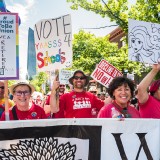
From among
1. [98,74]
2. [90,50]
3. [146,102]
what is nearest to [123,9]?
[98,74]

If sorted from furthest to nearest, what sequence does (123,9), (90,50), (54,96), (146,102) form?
(90,50) → (123,9) → (54,96) → (146,102)

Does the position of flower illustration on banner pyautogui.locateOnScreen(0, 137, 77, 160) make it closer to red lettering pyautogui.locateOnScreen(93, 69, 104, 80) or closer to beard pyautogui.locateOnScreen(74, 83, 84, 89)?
beard pyautogui.locateOnScreen(74, 83, 84, 89)

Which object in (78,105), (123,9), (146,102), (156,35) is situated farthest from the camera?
(123,9)

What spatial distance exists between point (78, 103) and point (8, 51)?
1.63 m

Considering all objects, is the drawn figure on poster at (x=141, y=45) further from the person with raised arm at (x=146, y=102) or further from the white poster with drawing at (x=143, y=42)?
the person with raised arm at (x=146, y=102)

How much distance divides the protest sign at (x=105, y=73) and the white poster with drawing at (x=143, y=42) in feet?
6.96

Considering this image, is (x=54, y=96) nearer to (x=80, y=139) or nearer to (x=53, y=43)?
(x=53, y=43)

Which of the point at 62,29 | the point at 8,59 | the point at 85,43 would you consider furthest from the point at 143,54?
the point at 85,43

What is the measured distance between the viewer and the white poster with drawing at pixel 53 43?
429cm

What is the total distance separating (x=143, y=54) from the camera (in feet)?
14.5

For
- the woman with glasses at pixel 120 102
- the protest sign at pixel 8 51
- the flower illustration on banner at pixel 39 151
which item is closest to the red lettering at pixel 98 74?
the woman with glasses at pixel 120 102

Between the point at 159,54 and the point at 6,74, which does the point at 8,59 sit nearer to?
the point at 6,74

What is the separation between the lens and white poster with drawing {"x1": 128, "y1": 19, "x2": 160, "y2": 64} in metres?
4.38

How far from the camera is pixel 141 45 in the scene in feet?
14.5
